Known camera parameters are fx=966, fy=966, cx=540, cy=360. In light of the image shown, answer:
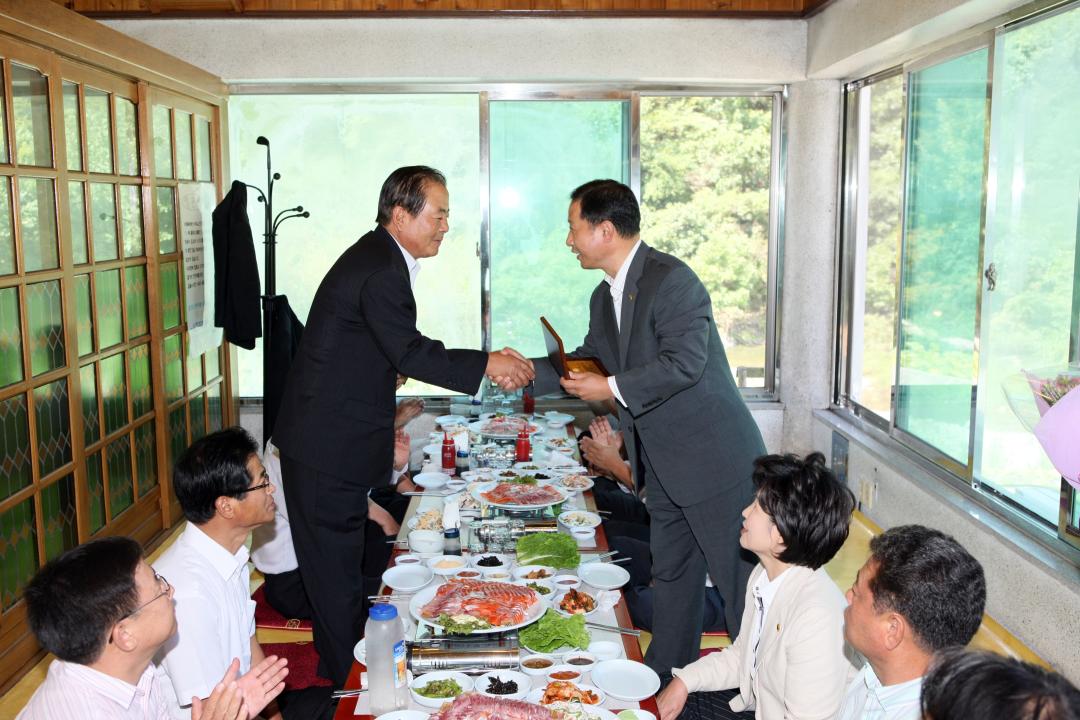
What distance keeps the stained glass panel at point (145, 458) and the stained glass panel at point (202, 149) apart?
1513 millimetres

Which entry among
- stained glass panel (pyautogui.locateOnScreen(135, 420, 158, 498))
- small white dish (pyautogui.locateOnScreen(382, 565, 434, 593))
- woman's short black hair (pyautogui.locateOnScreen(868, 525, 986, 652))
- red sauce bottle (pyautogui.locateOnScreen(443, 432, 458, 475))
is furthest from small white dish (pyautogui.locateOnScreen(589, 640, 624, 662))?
stained glass panel (pyautogui.locateOnScreen(135, 420, 158, 498))

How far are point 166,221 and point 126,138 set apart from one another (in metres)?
0.57

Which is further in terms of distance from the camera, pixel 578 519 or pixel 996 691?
pixel 578 519

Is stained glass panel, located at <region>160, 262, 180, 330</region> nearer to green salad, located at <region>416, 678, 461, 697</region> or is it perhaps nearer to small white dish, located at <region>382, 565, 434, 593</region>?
small white dish, located at <region>382, 565, 434, 593</region>

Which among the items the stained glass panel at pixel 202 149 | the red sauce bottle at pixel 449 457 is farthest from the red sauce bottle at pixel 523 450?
the stained glass panel at pixel 202 149

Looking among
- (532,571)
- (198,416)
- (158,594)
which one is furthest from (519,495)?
(198,416)

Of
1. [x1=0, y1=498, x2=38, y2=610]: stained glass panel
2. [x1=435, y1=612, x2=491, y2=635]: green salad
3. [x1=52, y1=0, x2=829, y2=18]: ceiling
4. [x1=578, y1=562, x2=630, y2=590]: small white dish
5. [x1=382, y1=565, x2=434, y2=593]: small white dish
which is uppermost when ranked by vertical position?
[x1=52, y1=0, x2=829, y2=18]: ceiling

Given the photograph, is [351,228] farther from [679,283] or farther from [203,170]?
[679,283]

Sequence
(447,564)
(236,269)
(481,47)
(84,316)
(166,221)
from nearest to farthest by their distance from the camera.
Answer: (447,564)
(84,316)
(166,221)
(236,269)
(481,47)

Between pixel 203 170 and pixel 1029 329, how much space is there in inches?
170

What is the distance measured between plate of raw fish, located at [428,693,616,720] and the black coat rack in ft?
12.5

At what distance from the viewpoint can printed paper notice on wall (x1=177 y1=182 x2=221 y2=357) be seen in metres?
5.20

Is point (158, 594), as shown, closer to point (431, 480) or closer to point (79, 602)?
point (79, 602)

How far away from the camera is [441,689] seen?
6.40 feet
